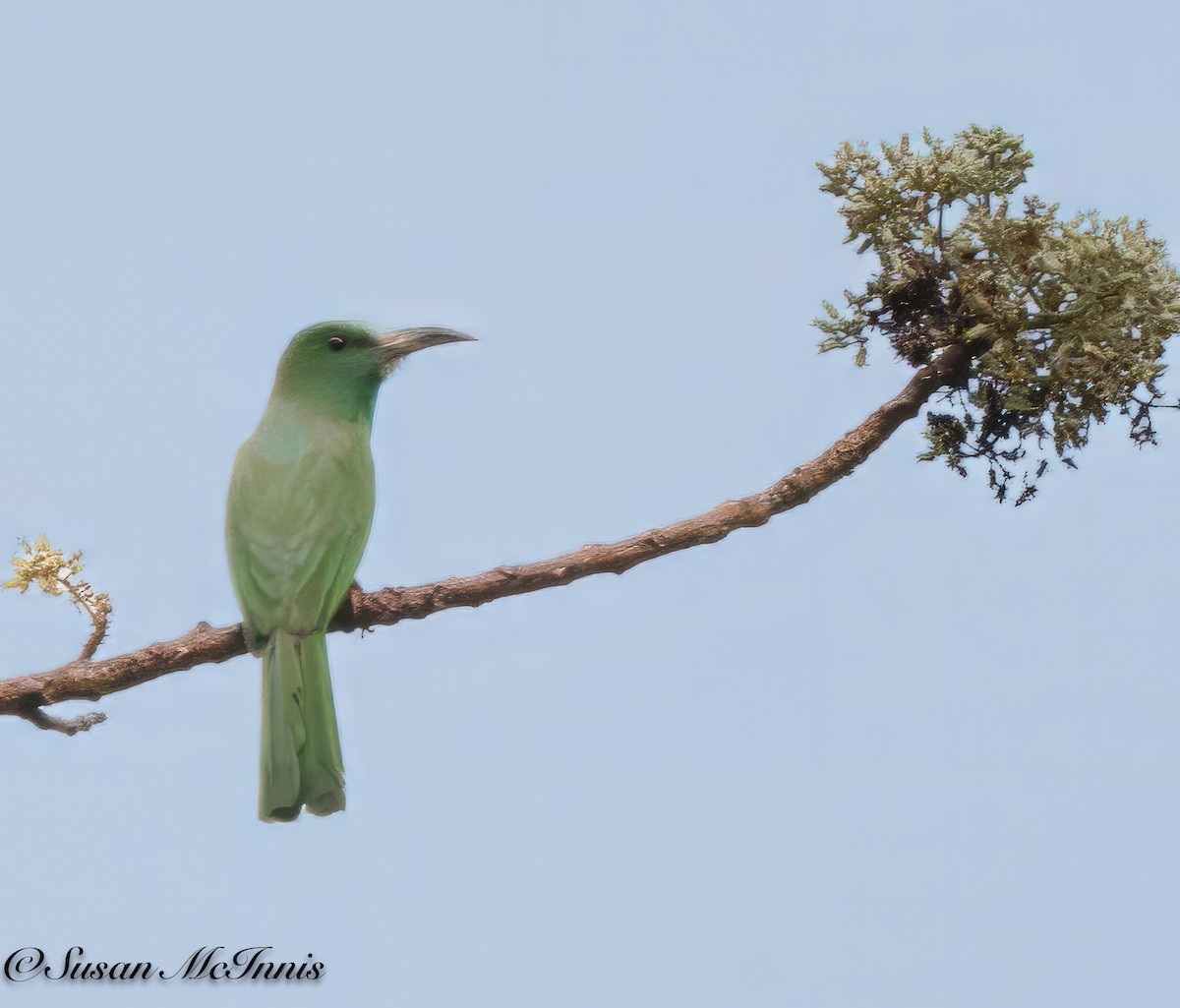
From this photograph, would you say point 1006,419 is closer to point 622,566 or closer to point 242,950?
point 622,566

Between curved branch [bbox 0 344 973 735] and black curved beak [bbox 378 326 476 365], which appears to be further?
black curved beak [bbox 378 326 476 365]

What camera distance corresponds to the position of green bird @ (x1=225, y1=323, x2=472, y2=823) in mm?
3152

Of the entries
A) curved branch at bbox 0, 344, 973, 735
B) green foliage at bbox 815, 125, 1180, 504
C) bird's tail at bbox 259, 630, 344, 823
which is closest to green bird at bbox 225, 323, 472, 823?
bird's tail at bbox 259, 630, 344, 823

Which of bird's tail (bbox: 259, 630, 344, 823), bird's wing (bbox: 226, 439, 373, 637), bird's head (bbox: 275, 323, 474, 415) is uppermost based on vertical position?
bird's head (bbox: 275, 323, 474, 415)

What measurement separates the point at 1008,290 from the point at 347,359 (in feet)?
5.48

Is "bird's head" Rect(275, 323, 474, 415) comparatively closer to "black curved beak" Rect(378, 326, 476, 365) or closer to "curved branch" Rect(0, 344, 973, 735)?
"black curved beak" Rect(378, 326, 476, 365)

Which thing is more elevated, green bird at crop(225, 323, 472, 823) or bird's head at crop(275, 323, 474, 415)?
bird's head at crop(275, 323, 474, 415)

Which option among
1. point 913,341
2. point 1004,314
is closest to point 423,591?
point 913,341

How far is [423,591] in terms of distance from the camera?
10.8 ft

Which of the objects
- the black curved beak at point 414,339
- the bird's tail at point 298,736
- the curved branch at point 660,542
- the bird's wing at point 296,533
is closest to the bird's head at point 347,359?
the black curved beak at point 414,339

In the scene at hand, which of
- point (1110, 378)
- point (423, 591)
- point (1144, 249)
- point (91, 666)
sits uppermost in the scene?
point (1144, 249)

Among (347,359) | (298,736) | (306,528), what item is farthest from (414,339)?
(298,736)

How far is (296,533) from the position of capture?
3230mm

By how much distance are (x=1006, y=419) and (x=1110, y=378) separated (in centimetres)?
25
